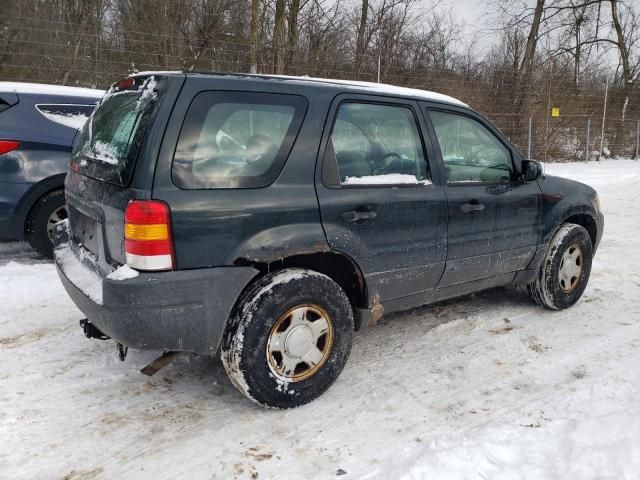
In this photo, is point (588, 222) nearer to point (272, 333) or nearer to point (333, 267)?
point (333, 267)

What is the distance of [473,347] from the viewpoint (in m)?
3.83

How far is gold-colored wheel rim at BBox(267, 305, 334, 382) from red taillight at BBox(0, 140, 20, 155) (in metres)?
3.80

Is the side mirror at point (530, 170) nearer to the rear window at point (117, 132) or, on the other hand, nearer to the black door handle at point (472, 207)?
the black door handle at point (472, 207)

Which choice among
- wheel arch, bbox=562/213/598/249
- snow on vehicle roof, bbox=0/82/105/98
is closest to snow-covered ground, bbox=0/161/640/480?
wheel arch, bbox=562/213/598/249

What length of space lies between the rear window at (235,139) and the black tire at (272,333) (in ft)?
1.83

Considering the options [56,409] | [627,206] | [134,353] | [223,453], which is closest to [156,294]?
[223,453]

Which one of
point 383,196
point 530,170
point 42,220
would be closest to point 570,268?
point 530,170

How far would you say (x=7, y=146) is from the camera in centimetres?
517

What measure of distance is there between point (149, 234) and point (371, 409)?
1522 millimetres

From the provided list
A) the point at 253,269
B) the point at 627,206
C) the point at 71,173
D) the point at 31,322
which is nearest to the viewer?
the point at 253,269

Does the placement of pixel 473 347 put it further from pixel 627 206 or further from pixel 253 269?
pixel 627 206

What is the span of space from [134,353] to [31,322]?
3.47 ft

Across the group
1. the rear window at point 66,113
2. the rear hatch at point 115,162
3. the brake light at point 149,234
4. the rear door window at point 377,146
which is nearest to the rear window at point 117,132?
the rear hatch at point 115,162

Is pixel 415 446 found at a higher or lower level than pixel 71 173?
lower
